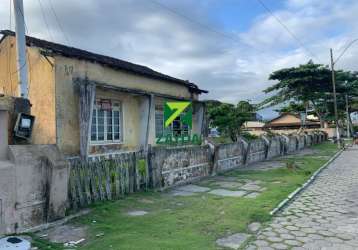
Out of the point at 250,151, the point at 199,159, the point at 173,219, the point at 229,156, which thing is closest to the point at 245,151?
the point at 250,151

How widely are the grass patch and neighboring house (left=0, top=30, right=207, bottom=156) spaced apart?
5486mm

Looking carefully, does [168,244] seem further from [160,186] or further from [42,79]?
[42,79]

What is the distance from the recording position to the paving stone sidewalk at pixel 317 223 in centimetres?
533

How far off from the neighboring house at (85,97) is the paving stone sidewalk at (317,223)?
8333 millimetres

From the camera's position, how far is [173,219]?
22.2 ft

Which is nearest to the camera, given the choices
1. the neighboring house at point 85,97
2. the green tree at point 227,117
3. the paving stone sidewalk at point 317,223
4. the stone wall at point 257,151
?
the paving stone sidewalk at point 317,223

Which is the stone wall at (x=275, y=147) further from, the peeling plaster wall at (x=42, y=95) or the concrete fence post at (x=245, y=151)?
the peeling plaster wall at (x=42, y=95)

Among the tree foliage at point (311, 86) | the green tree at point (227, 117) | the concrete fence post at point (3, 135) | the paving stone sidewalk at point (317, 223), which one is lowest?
the paving stone sidewalk at point (317, 223)

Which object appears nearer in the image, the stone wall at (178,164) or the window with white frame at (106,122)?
the stone wall at (178,164)

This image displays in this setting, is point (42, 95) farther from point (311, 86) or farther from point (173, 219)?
point (311, 86)

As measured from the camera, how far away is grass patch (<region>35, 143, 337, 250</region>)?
5.43m

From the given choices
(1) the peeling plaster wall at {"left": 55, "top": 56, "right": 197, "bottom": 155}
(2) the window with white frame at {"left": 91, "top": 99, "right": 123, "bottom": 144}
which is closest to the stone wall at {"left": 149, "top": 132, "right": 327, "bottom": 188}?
(1) the peeling plaster wall at {"left": 55, "top": 56, "right": 197, "bottom": 155}

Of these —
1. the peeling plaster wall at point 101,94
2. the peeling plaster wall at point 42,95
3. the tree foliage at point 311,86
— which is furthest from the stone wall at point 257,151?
the tree foliage at point 311,86

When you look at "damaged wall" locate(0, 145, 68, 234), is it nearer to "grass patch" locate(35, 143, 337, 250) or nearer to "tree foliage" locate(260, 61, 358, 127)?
"grass patch" locate(35, 143, 337, 250)
